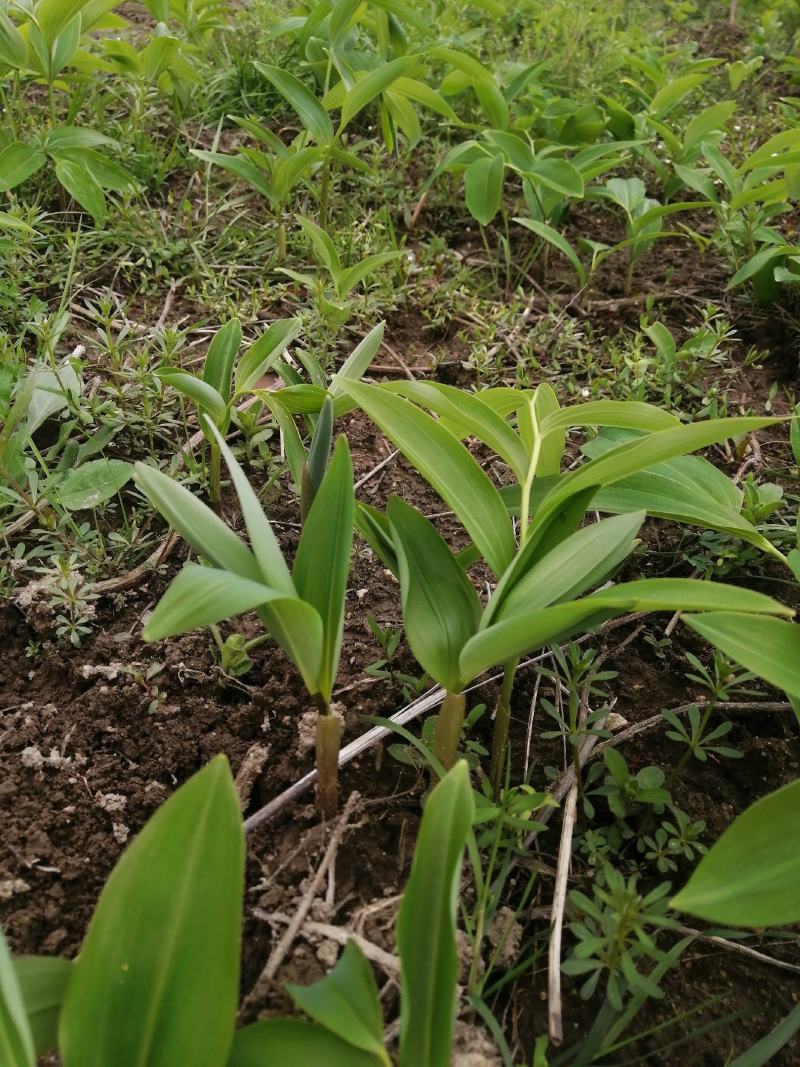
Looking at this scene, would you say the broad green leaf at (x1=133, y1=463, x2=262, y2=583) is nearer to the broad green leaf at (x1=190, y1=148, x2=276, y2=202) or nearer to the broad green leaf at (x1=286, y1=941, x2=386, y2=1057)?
the broad green leaf at (x1=286, y1=941, x2=386, y2=1057)

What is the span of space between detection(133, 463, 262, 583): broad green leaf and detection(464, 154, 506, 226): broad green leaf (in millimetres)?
1339

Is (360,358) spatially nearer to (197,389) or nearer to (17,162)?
(197,389)

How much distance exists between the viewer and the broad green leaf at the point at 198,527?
2.96 ft

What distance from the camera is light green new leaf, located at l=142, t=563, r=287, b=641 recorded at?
0.72m

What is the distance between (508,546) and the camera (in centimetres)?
104

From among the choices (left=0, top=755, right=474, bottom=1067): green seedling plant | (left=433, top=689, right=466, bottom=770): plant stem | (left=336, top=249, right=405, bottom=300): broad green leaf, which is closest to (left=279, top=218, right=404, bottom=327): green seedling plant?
(left=336, top=249, right=405, bottom=300): broad green leaf

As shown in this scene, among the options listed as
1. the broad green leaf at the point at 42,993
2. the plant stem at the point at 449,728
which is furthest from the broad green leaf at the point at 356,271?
the broad green leaf at the point at 42,993

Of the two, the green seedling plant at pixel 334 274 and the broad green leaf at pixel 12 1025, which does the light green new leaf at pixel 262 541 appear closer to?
the broad green leaf at pixel 12 1025

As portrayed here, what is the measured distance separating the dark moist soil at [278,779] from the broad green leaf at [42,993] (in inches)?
7.6

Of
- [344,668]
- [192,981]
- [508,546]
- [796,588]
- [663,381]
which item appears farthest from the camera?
[663,381]

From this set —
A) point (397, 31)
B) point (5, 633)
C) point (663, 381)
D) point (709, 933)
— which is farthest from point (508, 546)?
point (397, 31)

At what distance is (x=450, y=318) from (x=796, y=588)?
3.23ft

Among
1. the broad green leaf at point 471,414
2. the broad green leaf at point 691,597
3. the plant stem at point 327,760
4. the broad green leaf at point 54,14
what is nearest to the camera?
the broad green leaf at point 691,597

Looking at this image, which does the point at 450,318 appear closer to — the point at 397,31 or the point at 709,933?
the point at 397,31
